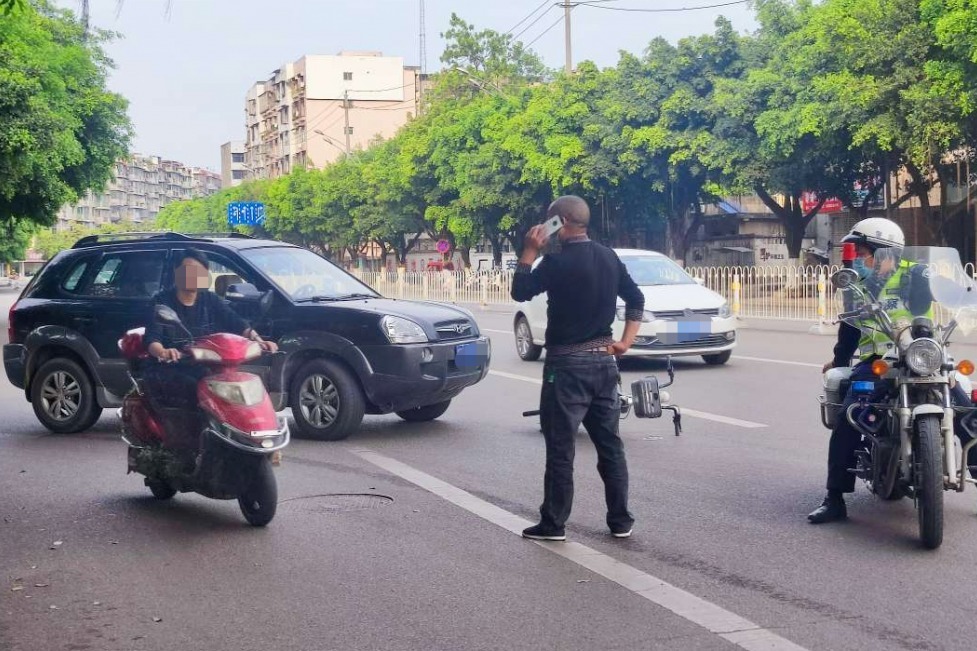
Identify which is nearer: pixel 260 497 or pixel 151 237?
pixel 260 497

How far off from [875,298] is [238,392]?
11.5 ft

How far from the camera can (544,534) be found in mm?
6676

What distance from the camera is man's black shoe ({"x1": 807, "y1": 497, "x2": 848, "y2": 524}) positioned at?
23.2 feet

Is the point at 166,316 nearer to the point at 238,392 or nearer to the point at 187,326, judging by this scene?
the point at 187,326

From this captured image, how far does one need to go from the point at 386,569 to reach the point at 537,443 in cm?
437

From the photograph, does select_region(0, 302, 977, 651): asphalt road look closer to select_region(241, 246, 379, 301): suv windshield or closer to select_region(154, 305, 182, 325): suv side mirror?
select_region(154, 305, 182, 325): suv side mirror

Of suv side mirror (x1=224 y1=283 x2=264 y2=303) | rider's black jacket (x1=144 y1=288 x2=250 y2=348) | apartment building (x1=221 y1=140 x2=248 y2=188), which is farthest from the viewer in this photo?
apartment building (x1=221 y1=140 x2=248 y2=188)

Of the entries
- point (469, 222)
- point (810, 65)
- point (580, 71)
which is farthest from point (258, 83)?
point (810, 65)

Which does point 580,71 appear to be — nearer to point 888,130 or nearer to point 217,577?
point 888,130

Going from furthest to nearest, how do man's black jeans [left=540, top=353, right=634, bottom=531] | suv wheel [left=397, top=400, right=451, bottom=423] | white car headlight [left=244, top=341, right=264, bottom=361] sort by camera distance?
suv wheel [left=397, top=400, right=451, bottom=423] → white car headlight [left=244, top=341, right=264, bottom=361] → man's black jeans [left=540, top=353, right=634, bottom=531]

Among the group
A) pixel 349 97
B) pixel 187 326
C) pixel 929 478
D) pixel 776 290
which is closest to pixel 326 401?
pixel 187 326

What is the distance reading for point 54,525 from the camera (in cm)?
739

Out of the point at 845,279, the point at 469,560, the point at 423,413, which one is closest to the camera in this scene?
the point at 469,560

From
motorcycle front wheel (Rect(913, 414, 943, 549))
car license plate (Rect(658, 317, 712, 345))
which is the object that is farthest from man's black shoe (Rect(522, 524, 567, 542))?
car license plate (Rect(658, 317, 712, 345))
